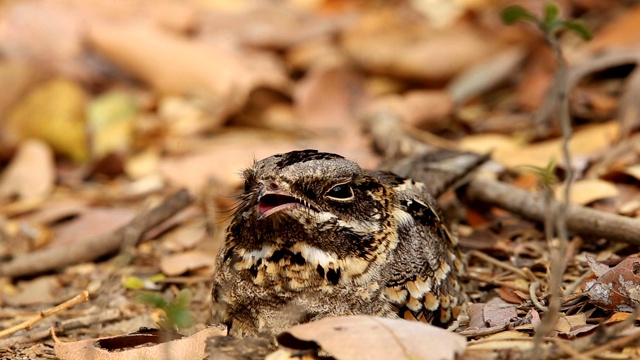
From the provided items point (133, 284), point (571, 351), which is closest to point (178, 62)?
point (133, 284)

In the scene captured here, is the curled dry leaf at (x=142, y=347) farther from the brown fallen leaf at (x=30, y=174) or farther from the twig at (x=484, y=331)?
the brown fallen leaf at (x=30, y=174)

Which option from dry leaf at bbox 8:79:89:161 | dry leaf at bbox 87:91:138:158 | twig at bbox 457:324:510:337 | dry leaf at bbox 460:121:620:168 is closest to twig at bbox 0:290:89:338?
twig at bbox 457:324:510:337

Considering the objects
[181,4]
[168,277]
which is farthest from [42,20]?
[168,277]

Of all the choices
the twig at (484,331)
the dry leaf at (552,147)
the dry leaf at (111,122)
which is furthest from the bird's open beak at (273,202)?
the dry leaf at (111,122)

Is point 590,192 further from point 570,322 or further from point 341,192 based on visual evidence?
point 341,192

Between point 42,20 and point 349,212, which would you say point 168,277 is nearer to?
point 349,212
